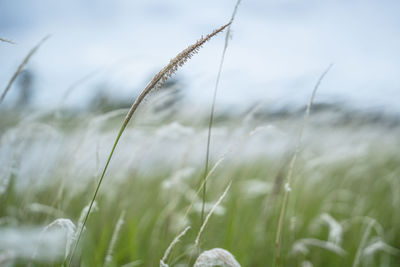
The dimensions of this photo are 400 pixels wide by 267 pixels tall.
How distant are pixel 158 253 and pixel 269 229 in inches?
35.0

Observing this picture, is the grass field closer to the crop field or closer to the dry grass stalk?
the crop field

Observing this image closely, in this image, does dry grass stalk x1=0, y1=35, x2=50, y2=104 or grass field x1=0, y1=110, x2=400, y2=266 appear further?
grass field x1=0, y1=110, x2=400, y2=266

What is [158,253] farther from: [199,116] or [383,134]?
[383,134]

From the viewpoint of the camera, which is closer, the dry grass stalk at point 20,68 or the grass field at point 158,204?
the dry grass stalk at point 20,68

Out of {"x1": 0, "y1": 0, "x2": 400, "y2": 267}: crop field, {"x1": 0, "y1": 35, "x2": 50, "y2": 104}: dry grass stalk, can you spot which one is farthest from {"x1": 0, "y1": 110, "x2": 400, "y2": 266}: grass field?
{"x1": 0, "y1": 35, "x2": 50, "y2": 104}: dry grass stalk

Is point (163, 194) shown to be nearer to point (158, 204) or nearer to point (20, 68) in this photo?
point (158, 204)

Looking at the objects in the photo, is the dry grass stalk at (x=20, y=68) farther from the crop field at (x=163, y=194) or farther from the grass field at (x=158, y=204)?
the grass field at (x=158, y=204)

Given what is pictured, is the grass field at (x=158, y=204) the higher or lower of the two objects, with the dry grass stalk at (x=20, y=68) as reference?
lower

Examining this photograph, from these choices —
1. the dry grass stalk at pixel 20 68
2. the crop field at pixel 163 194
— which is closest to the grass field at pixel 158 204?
the crop field at pixel 163 194

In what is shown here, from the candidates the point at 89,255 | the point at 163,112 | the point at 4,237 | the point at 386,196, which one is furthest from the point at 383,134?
the point at 4,237

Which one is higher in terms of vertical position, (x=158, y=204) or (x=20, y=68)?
(x=20, y=68)

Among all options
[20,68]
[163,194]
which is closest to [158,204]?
[163,194]

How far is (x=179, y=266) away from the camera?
125cm

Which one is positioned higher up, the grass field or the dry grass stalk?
the dry grass stalk
